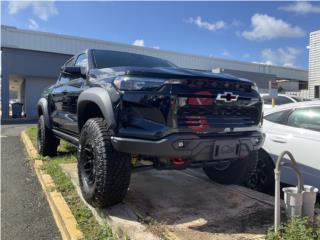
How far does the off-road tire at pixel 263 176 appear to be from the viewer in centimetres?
492

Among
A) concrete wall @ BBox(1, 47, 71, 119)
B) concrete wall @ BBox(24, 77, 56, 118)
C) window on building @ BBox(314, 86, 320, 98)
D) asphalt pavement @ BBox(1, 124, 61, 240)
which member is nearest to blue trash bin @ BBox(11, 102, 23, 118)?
concrete wall @ BBox(24, 77, 56, 118)

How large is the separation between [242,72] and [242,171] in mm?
26181

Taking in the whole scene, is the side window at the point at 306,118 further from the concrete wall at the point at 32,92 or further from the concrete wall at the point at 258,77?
the concrete wall at the point at 258,77

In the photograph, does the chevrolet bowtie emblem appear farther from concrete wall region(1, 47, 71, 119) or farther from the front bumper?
concrete wall region(1, 47, 71, 119)

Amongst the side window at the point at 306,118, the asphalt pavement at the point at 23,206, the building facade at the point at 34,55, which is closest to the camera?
the asphalt pavement at the point at 23,206

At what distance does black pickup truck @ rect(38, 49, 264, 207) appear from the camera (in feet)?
11.2

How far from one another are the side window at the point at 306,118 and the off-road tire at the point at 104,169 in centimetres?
244

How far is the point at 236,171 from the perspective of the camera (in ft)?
15.1

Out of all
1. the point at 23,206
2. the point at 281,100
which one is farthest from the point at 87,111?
the point at 281,100

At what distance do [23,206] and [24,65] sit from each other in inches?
766

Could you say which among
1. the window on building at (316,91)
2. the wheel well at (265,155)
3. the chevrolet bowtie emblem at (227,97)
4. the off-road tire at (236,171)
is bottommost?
the off-road tire at (236,171)

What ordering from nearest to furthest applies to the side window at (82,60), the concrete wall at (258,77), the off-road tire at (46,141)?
the side window at (82,60)
the off-road tire at (46,141)
the concrete wall at (258,77)

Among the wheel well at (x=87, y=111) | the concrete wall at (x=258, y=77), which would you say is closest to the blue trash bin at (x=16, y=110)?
the concrete wall at (x=258, y=77)

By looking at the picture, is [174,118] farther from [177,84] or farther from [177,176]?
[177,176]
